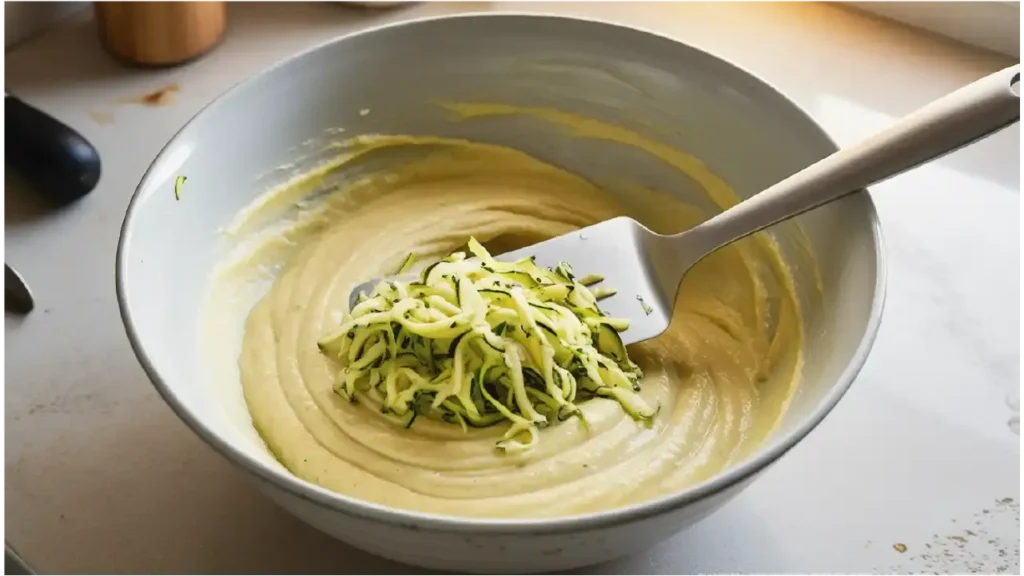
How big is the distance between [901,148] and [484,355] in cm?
44

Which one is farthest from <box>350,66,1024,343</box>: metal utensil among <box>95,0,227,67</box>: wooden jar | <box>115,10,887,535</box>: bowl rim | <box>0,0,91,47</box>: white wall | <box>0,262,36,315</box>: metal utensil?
<box>0,0,91,47</box>: white wall

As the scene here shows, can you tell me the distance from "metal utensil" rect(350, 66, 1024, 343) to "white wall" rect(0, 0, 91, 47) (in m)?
0.76

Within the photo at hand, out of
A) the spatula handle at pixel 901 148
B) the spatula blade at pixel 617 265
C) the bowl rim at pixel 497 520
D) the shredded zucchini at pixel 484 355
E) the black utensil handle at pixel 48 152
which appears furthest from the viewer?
the black utensil handle at pixel 48 152

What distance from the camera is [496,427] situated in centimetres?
95

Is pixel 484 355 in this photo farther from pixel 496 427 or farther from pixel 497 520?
pixel 497 520

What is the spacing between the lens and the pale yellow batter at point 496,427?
0.89 metres

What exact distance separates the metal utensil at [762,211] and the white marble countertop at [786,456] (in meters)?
0.22

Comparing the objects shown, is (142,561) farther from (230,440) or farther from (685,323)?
(685,323)

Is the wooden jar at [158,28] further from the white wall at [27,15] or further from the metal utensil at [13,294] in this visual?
the metal utensil at [13,294]

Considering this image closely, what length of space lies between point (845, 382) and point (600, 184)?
566 millimetres

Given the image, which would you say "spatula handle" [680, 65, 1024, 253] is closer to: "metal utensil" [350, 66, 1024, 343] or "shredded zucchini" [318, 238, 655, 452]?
"metal utensil" [350, 66, 1024, 343]

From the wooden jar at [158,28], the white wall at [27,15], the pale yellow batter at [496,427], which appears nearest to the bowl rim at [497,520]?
the pale yellow batter at [496,427]

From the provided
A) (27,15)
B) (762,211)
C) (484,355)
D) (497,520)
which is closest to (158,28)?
(27,15)

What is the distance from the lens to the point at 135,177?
129cm
